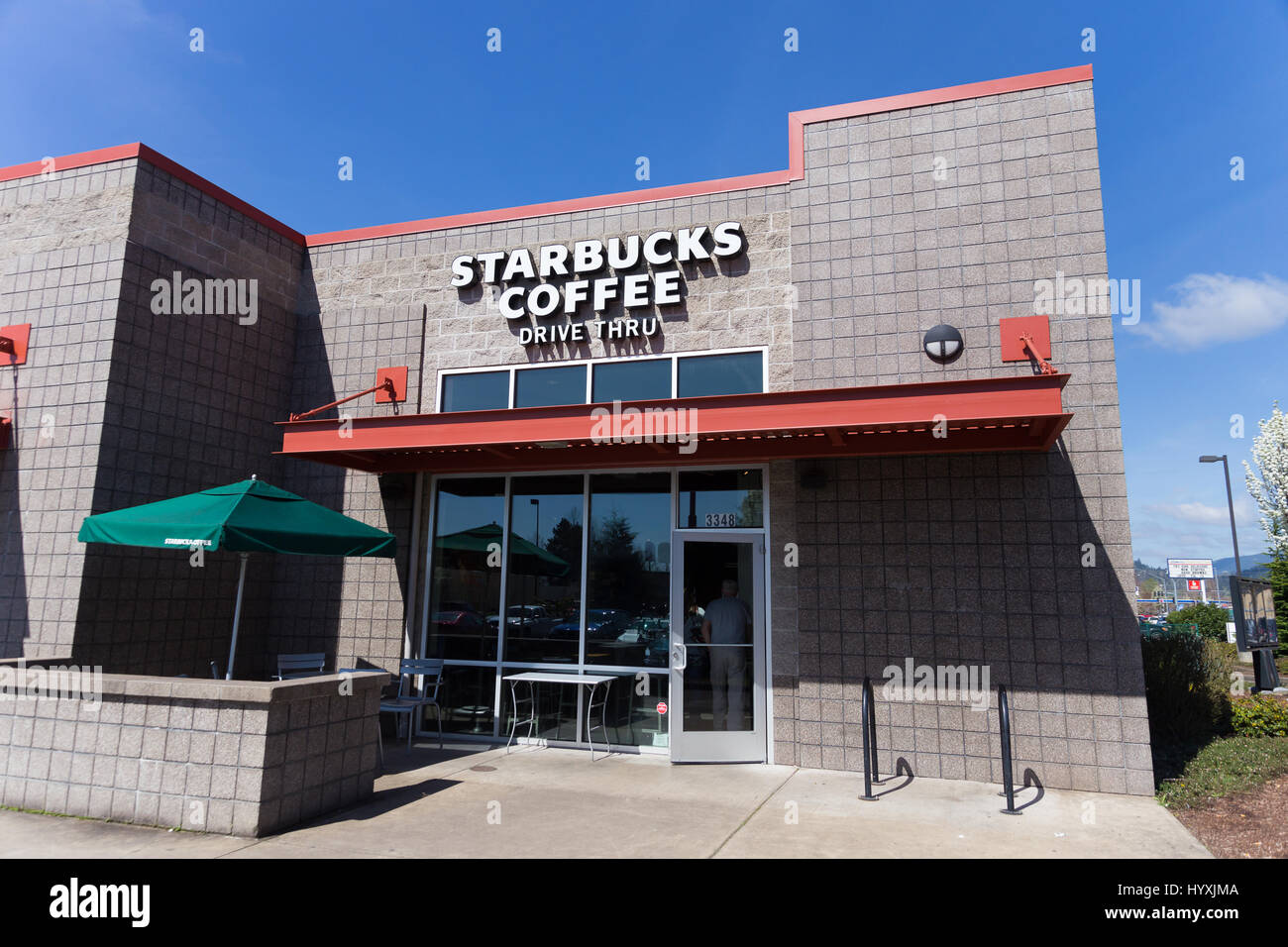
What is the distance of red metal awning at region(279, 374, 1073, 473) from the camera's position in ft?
21.0

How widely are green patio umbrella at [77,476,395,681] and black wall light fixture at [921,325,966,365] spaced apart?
6.01m

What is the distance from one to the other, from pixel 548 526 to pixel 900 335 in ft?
14.7

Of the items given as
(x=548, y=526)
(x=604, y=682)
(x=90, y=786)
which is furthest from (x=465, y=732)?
(x=90, y=786)

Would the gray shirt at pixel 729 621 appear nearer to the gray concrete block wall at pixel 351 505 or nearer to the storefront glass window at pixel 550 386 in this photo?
the storefront glass window at pixel 550 386

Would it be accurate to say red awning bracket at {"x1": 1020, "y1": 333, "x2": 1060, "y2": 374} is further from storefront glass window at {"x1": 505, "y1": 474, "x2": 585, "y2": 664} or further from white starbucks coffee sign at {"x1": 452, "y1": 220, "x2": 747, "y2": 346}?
storefront glass window at {"x1": 505, "y1": 474, "x2": 585, "y2": 664}

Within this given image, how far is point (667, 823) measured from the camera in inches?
231

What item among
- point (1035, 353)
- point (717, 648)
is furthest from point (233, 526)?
point (1035, 353)

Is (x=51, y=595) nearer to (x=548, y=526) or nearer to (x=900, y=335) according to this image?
(x=548, y=526)

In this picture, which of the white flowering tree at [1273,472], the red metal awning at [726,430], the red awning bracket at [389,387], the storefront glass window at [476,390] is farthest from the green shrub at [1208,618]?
the red awning bracket at [389,387]

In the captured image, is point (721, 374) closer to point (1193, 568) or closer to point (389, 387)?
point (389, 387)

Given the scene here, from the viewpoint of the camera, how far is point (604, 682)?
8.66m

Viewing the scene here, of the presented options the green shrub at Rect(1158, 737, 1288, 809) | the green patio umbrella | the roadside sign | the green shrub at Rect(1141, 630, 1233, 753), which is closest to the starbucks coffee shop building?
the green shrub at Rect(1158, 737, 1288, 809)
